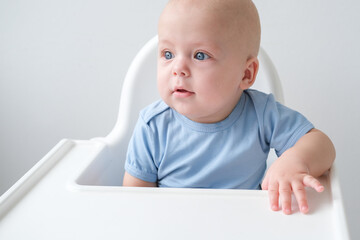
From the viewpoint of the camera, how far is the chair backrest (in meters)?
1.03

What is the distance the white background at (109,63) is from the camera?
132 cm

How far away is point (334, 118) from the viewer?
4.67 feet

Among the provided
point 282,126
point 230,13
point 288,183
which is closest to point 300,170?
point 288,183

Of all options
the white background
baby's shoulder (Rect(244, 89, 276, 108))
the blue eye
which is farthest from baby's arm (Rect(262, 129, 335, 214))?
the white background

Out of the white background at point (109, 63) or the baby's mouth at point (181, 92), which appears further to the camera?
the white background at point (109, 63)

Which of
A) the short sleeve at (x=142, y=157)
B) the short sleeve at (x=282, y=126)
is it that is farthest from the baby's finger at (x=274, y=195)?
the short sleeve at (x=142, y=157)

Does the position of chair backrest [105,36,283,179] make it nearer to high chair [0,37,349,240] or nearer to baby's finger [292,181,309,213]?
high chair [0,37,349,240]

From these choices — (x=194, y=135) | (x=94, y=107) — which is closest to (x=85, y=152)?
(x=194, y=135)

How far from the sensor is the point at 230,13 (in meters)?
0.71

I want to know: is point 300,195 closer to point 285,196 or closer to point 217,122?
point 285,196

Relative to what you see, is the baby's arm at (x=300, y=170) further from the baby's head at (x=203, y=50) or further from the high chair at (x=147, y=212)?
the baby's head at (x=203, y=50)

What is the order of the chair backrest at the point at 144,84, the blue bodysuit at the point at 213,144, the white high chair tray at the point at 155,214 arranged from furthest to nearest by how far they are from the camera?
the chair backrest at the point at 144,84 → the blue bodysuit at the point at 213,144 → the white high chair tray at the point at 155,214

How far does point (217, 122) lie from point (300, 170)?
22 cm

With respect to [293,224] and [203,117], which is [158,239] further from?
[203,117]
